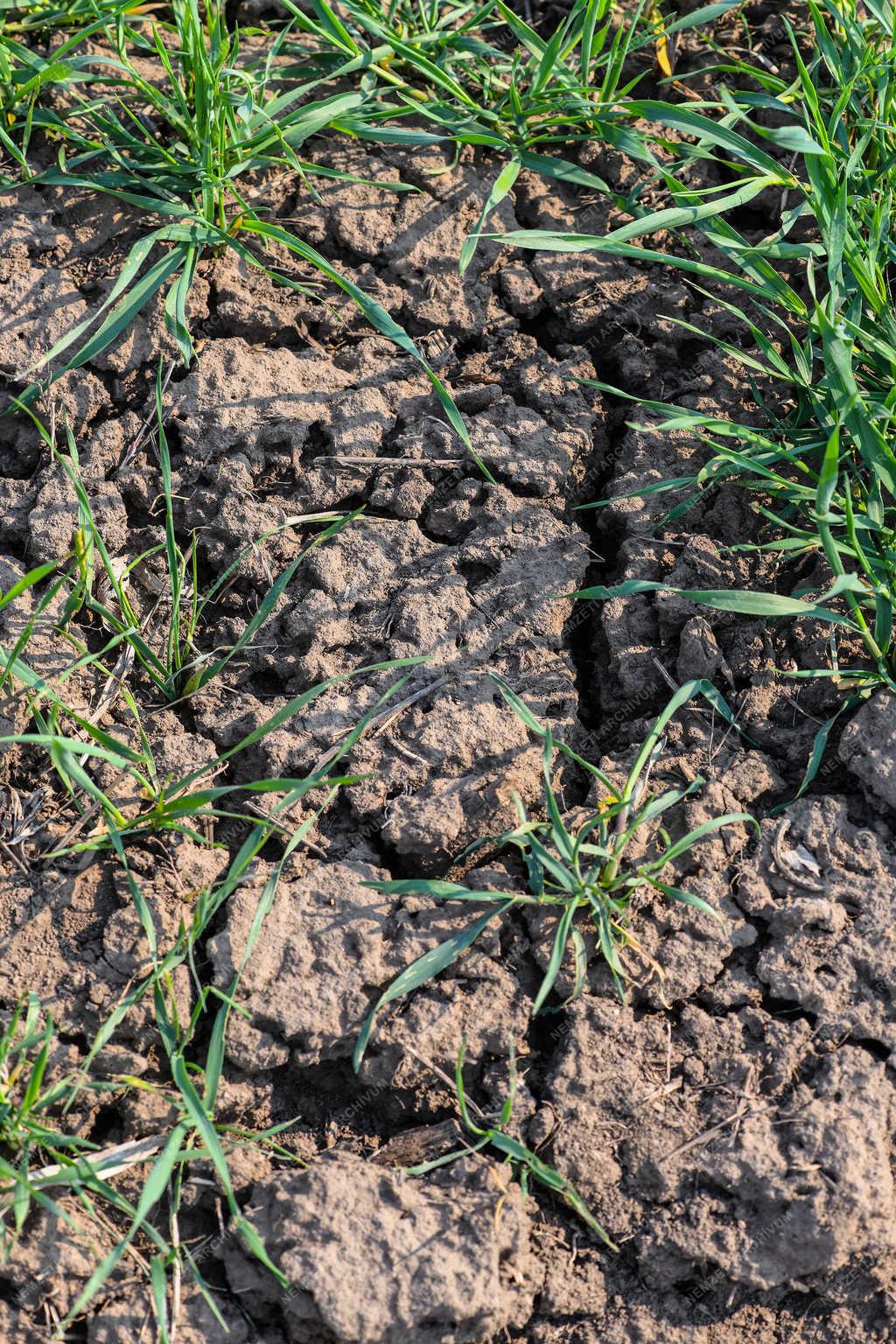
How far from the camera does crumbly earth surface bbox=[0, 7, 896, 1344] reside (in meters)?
1.63

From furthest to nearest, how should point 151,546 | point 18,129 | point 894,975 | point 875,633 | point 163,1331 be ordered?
point 18,129 < point 151,546 < point 875,633 < point 894,975 < point 163,1331

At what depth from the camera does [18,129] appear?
2.36 m

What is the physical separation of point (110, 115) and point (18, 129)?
9.8 inches

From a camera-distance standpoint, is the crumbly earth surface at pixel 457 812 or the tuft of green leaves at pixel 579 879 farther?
the tuft of green leaves at pixel 579 879

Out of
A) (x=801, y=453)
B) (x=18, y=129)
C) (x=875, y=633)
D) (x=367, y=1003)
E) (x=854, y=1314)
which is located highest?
(x=18, y=129)

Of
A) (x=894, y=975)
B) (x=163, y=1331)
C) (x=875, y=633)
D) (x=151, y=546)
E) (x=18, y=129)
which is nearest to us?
(x=163, y=1331)

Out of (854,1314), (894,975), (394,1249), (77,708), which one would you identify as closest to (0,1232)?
(394,1249)

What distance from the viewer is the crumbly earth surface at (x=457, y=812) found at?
163cm

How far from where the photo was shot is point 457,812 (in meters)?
1.87

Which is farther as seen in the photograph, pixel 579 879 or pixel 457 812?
pixel 457 812

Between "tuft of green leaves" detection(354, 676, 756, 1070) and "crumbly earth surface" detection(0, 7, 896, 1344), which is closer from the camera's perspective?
"crumbly earth surface" detection(0, 7, 896, 1344)

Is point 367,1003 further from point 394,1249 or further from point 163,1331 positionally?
point 163,1331

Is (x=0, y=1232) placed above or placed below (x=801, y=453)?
below

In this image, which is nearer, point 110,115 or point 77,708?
point 77,708
